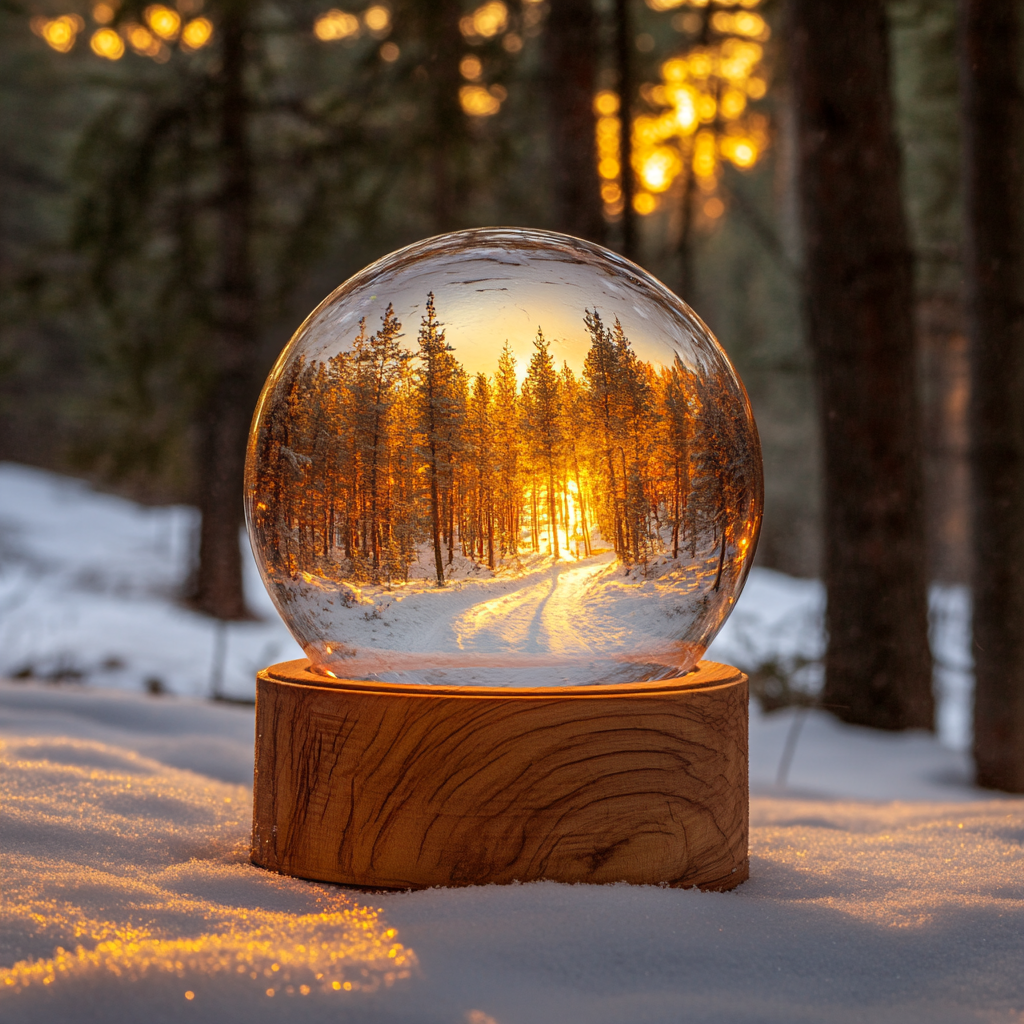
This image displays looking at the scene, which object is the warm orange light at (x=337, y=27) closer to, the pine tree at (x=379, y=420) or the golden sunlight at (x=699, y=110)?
the golden sunlight at (x=699, y=110)

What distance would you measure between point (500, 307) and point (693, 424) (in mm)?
420

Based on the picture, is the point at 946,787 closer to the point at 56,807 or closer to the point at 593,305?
the point at 593,305

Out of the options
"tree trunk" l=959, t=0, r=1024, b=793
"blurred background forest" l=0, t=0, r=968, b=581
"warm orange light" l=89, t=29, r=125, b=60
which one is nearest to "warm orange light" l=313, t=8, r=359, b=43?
"blurred background forest" l=0, t=0, r=968, b=581

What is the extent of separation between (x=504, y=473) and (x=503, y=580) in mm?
181

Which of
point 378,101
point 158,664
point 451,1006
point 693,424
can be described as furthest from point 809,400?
point 451,1006

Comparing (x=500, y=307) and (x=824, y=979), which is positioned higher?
(x=500, y=307)

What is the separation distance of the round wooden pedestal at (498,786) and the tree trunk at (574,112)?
4506mm

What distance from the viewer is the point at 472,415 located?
169cm

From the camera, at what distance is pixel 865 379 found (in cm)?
399

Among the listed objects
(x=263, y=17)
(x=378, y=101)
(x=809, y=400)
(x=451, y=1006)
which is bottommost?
(x=451, y=1006)

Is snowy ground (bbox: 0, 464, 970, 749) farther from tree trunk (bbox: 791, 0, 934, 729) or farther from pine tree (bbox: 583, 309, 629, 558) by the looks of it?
tree trunk (bbox: 791, 0, 934, 729)

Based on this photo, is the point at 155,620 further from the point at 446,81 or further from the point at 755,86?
the point at 755,86

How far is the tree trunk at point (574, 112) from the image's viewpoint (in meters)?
5.86

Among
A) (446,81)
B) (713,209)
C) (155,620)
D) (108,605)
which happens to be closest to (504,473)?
(446,81)
